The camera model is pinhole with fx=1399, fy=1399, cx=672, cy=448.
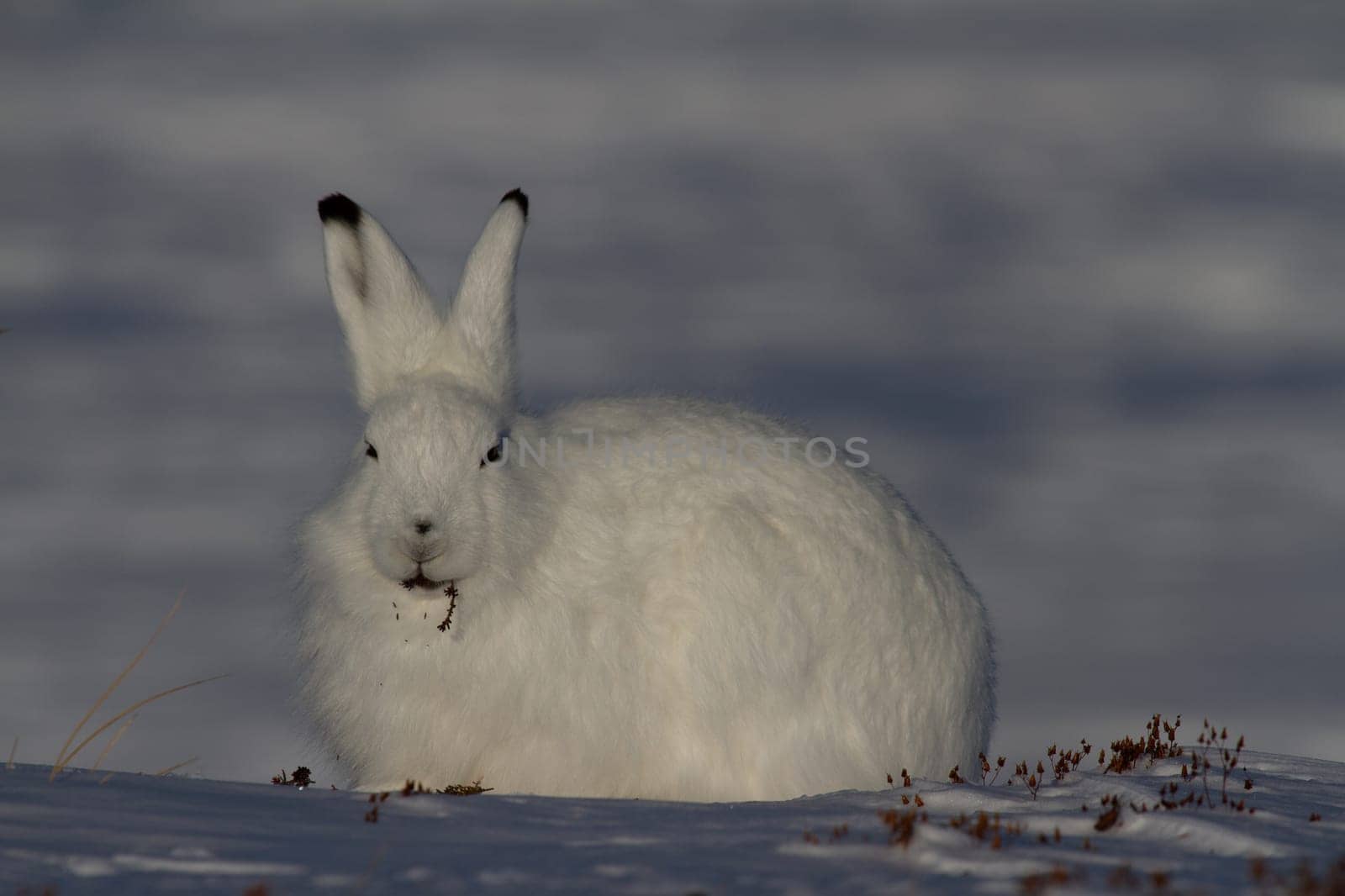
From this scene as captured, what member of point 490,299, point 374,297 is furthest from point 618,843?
point 374,297

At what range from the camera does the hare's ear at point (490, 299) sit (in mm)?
8391

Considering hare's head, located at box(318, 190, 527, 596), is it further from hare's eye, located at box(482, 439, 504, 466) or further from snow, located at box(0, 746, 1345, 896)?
snow, located at box(0, 746, 1345, 896)

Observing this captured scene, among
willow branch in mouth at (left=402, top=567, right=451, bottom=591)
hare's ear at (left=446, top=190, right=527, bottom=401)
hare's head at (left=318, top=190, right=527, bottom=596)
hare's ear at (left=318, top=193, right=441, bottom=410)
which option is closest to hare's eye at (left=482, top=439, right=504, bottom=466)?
hare's head at (left=318, top=190, right=527, bottom=596)

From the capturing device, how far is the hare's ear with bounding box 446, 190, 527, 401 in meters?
8.39

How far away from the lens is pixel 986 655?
28.7 ft

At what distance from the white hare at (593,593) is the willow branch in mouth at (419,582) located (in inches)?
1.1

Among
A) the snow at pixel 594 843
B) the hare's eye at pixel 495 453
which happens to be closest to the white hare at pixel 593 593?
the hare's eye at pixel 495 453

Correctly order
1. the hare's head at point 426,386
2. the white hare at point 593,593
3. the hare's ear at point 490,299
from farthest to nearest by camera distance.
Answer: the hare's ear at point 490,299 < the white hare at point 593,593 < the hare's head at point 426,386

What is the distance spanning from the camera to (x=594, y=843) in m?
5.34

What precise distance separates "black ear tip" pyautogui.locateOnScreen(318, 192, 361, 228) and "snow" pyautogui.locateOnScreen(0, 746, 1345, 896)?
11.5 ft

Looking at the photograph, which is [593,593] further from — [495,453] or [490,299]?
[490,299]

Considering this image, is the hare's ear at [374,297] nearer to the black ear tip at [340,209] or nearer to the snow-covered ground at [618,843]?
the black ear tip at [340,209]

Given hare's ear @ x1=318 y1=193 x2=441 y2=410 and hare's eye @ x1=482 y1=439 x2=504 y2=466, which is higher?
hare's ear @ x1=318 y1=193 x2=441 y2=410

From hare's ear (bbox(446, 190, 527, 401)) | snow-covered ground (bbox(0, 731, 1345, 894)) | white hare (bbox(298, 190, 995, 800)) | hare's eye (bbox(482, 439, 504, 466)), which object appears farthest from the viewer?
hare's ear (bbox(446, 190, 527, 401))
